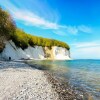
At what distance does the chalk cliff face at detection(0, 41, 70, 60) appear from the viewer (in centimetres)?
6034

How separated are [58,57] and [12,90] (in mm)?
97079

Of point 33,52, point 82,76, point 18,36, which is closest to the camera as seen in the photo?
point 82,76

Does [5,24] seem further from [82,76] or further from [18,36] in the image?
[18,36]

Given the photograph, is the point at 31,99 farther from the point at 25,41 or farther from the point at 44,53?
the point at 44,53

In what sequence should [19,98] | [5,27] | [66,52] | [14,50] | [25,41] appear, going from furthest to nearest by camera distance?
[66,52], [25,41], [14,50], [5,27], [19,98]

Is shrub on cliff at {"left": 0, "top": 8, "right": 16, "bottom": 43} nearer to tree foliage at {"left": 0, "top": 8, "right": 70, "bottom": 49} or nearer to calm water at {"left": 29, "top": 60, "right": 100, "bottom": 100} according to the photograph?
tree foliage at {"left": 0, "top": 8, "right": 70, "bottom": 49}

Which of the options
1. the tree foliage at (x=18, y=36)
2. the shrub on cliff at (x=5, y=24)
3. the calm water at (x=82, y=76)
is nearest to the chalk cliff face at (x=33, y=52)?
the tree foliage at (x=18, y=36)

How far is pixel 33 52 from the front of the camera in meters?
85.1

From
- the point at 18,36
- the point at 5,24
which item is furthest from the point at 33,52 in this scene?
the point at 5,24

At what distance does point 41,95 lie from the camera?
8.88 meters

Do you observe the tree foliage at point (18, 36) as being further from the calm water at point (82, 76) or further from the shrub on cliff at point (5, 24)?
the calm water at point (82, 76)

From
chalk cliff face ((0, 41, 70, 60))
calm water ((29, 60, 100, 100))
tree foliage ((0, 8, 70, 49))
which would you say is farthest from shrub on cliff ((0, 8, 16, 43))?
chalk cliff face ((0, 41, 70, 60))

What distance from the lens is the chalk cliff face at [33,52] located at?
60338 millimetres

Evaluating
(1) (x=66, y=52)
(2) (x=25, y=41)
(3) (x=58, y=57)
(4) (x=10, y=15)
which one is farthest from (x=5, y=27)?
(1) (x=66, y=52)
